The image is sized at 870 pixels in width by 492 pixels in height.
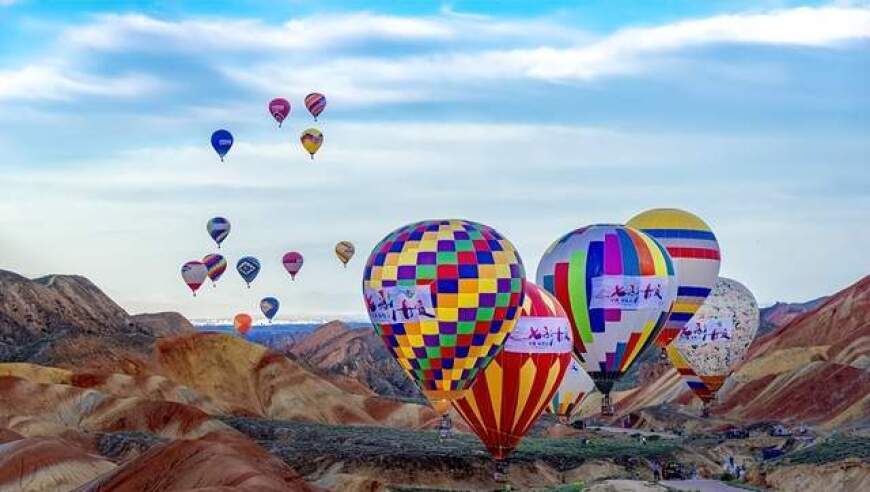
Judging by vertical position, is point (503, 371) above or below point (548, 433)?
above

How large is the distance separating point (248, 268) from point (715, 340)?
55327 millimetres

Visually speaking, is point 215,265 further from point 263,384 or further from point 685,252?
point 685,252

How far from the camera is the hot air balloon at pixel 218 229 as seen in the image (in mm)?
144625

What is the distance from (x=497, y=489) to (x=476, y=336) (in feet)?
62.3

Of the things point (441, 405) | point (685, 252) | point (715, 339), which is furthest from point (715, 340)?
point (441, 405)

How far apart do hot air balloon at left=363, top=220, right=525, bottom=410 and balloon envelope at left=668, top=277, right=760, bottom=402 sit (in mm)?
46421

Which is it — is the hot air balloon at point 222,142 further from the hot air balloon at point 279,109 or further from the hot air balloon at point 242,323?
the hot air balloon at point 242,323

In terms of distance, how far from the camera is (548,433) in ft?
444

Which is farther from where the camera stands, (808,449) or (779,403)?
(779,403)

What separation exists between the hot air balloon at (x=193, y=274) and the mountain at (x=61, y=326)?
8932 mm

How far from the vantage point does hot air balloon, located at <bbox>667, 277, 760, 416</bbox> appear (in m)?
121

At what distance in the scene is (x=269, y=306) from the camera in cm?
17800

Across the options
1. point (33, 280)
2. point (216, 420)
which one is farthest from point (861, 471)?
point (33, 280)

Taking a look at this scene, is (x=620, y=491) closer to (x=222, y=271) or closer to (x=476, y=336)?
(x=476, y=336)
